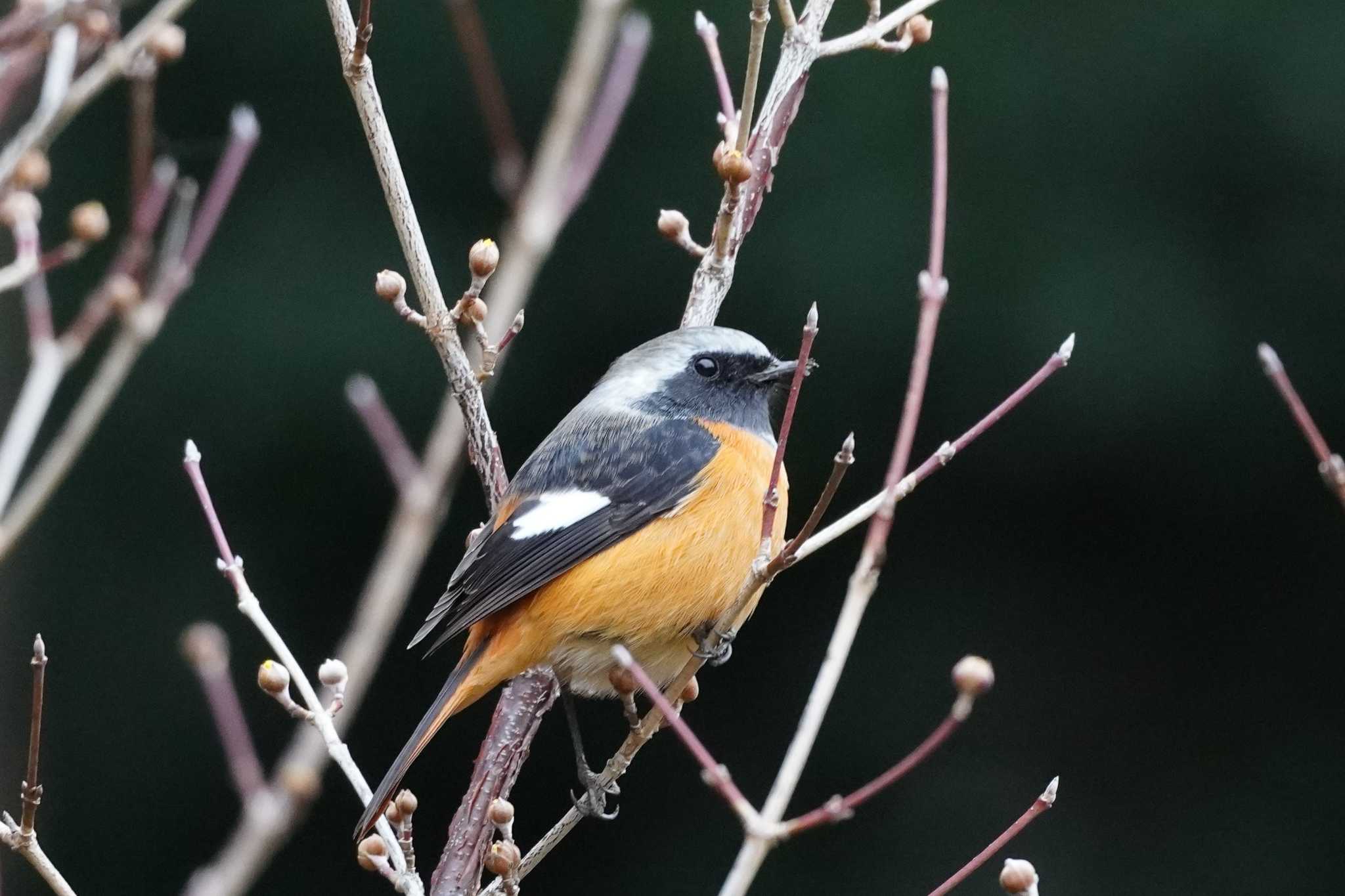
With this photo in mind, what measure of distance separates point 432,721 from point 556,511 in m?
0.61

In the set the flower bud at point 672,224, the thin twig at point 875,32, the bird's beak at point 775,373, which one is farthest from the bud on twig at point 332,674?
the bird's beak at point 775,373

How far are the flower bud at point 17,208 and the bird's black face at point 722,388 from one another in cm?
205

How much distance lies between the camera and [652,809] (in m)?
6.86

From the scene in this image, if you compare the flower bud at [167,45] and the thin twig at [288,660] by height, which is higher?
the flower bud at [167,45]

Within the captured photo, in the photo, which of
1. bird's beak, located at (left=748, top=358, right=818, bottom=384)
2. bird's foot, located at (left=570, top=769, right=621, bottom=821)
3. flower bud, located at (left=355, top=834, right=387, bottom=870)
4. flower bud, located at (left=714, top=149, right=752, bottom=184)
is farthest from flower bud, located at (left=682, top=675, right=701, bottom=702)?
flower bud, located at (left=714, top=149, right=752, bottom=184)

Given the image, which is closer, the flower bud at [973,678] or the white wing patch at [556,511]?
the flower bud at [973,678]

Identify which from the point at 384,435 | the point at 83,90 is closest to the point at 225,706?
the point at 384,435

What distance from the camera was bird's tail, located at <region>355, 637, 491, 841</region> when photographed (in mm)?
2938

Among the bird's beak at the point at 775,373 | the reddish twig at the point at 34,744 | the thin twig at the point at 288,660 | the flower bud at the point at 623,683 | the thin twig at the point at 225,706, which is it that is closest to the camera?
the thin twig at the point at 225,706

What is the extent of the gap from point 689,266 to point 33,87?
3678 mm

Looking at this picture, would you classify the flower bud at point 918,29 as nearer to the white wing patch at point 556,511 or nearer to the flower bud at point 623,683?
the white wing patch at point 556,511

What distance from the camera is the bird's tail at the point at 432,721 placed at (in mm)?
2938

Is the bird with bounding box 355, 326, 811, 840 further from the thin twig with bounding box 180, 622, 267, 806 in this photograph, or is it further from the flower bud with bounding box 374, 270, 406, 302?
the thin twig with bounding box 180, 622, 267, 806

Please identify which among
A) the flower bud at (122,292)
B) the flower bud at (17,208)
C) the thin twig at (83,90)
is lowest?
the flower bud at (122,292)
